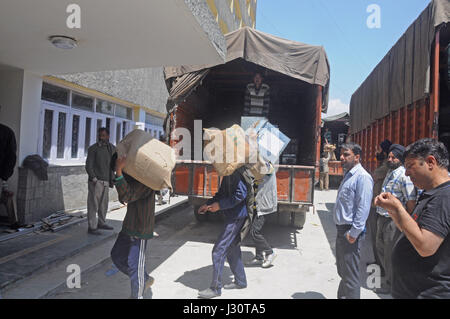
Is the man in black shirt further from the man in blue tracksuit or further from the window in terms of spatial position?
the window

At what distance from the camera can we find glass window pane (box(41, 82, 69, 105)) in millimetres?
6021

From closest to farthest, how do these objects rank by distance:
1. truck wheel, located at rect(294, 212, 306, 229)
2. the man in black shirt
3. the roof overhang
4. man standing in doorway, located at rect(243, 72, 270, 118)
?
the man in black shirt, the roof overhang, truck wheel, located at rect(294, 212, 306, 229), man standing in doorway, located at rect(243, 72, 270, 118)

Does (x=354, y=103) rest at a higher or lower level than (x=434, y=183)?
higher

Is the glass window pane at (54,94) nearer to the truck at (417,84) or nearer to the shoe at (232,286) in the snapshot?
the shoe at (232,286)

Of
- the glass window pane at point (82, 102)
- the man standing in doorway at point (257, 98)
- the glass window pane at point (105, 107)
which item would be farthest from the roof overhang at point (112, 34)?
the man standing in doorway at point (257, 98)

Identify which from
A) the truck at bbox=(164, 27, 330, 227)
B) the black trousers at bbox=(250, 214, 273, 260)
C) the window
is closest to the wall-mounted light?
the truck at bbox=(164, 27, 330, 227)

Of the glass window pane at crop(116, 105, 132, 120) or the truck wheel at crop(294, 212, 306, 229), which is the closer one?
the truck wheel at crop(294, 212, 306, 229)

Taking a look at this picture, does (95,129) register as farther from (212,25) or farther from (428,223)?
(428,223)

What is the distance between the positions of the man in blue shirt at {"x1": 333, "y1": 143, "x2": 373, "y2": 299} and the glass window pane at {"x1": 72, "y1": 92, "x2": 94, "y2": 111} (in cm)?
603

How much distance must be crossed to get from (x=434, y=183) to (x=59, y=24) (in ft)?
12.4

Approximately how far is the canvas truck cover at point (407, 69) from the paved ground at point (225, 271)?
2498 mm

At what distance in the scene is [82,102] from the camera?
7.15 meters

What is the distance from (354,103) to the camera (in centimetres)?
1001
